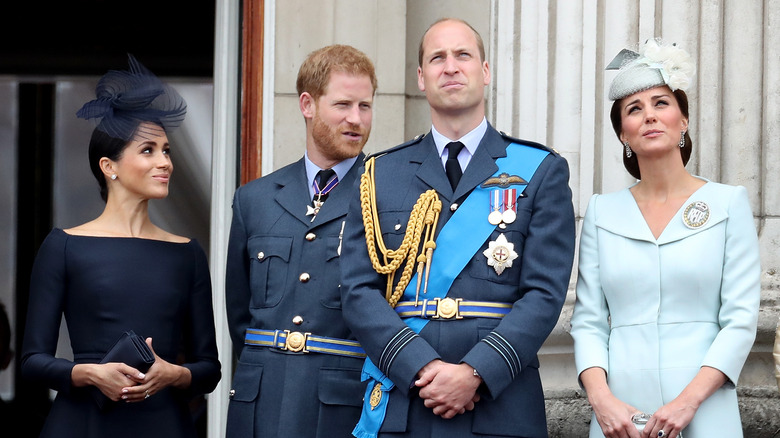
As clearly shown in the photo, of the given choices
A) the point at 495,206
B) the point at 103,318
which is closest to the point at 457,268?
the point at 495,206

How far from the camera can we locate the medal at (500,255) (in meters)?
3.40

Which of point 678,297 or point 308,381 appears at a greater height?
point 678,297

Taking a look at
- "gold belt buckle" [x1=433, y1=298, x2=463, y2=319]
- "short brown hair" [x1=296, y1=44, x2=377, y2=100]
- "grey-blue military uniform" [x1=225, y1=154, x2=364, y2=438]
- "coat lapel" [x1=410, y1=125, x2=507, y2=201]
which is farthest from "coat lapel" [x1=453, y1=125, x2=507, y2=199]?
"short brown hair" [x1=296, y1=44, x2=377, y2=100]

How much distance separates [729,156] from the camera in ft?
15.6

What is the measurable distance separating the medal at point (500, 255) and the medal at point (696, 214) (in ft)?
1.69

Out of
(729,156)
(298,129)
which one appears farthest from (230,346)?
(729,156)

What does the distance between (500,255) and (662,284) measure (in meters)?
0.47

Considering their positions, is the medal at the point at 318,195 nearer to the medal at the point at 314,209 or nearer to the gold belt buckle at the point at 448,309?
the medal at the point at 314,209

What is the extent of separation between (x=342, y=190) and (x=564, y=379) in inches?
48.1

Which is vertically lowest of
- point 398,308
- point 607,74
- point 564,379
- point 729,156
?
point 564,379

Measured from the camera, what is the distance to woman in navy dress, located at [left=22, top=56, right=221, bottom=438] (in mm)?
3805

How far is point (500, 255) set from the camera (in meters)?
3.40

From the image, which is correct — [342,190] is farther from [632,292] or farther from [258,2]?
[258,2]

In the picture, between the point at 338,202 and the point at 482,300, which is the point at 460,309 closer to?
the point at 482,300
